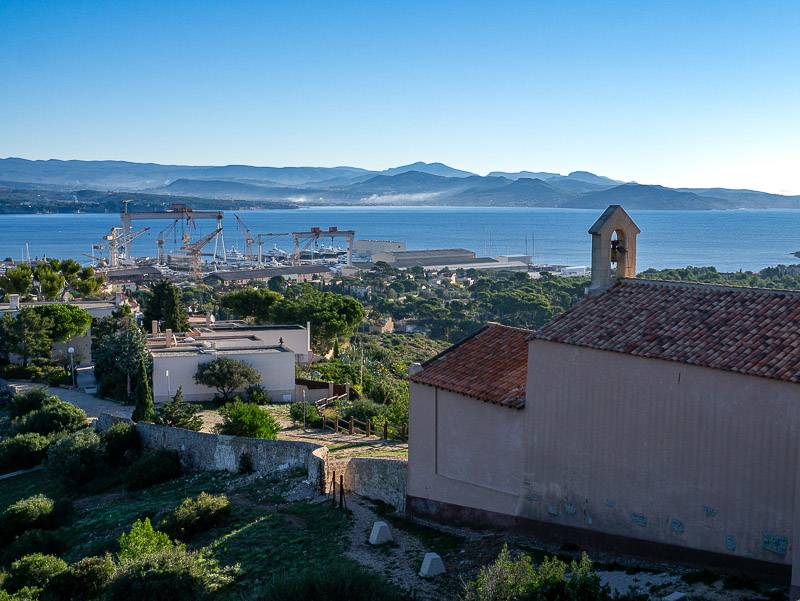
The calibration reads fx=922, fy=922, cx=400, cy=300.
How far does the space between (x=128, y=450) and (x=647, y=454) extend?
43.6 feet

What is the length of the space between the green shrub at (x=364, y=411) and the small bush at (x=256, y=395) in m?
3.44

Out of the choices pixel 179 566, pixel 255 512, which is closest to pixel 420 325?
pixel 255 512

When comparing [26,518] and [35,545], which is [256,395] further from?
[35,545]

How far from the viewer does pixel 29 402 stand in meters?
25.1

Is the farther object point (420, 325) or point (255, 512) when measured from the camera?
point (420, 325)

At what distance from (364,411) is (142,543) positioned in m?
9.64

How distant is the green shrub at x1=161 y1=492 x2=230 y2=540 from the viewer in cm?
1413

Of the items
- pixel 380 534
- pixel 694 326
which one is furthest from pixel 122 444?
pixel 694 326

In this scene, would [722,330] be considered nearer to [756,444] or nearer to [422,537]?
[756,444]

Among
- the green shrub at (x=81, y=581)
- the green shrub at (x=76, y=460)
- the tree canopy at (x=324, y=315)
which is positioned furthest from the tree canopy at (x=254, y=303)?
the green shrub at (x=81, y=581)

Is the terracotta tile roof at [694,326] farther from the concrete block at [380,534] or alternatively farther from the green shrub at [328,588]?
the green shrub at [328,588]

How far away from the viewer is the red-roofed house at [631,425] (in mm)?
9812

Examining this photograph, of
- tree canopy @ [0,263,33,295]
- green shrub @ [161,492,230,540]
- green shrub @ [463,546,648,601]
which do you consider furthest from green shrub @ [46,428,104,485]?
tree canopy @ [0,263,33,295]

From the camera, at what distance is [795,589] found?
8.93 metres
